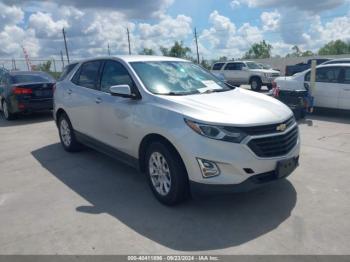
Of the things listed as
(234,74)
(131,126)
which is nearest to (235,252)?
(131,126)

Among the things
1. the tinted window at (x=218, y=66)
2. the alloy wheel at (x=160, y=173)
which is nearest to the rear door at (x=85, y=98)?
the alloy wheel at (x=160, y=173)

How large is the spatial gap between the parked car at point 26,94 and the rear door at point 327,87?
8.33 m

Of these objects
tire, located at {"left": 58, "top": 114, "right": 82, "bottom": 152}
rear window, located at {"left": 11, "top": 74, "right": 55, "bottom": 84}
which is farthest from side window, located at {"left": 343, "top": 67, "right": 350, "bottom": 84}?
rear window, located at {"left": 11, "top": 74, "right": 55, "bottom": 84}

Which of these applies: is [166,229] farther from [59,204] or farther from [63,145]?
[63,145]

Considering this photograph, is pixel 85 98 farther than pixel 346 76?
No

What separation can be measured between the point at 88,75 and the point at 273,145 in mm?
3538

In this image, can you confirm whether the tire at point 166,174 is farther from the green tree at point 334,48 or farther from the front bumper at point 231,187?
the green tree at point 334,48

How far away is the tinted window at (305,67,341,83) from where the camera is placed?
984 cm

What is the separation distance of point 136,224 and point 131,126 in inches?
52.8

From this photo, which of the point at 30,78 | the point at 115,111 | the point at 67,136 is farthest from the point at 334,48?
the point at 115,111

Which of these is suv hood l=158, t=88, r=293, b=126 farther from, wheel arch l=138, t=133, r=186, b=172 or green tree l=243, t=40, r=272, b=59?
green tree l=243, t=40, r=272, b=59

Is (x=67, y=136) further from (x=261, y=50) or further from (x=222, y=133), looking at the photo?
(x=261, y=50)

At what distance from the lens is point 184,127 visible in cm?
370

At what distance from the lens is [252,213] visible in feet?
12.8
